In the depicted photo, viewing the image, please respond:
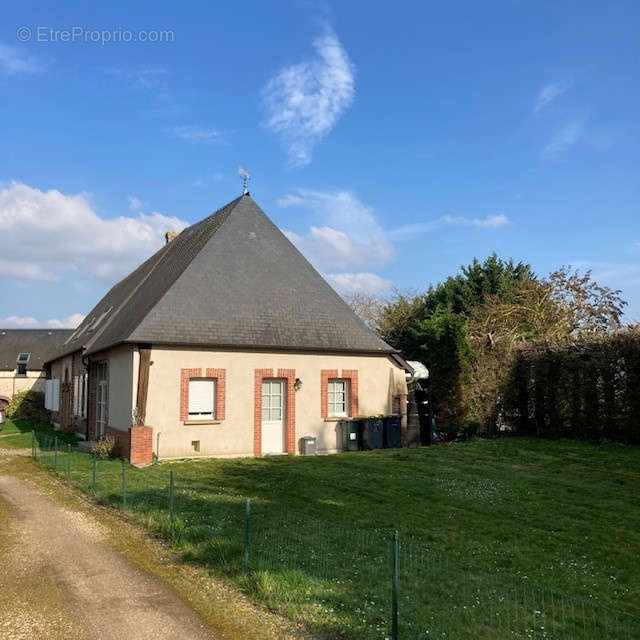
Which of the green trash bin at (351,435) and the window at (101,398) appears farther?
the window at (101,398)

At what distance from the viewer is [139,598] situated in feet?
21.2

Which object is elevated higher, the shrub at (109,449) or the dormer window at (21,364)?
the dormer window at (21,364)

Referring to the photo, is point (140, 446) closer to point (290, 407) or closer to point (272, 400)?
point (272, 400)

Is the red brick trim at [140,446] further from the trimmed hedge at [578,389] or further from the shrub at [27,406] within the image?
the shrub at [27,406]

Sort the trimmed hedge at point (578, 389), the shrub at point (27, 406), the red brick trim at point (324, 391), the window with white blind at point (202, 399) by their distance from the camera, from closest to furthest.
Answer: the window with white blind at point (202, 399)
the trimmed hedge at point (578, 389)
the red brick trim at point (324, 391)
the shrub at point (27, 406)

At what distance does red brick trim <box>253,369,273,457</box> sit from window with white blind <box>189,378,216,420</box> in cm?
124

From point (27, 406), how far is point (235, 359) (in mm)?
30502

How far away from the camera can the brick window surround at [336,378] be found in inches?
759

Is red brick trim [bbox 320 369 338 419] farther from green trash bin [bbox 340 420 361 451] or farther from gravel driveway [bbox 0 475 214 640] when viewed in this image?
gravel driveway [bbox 0 475 214 640]

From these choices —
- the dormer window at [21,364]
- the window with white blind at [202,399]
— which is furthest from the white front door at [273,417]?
the dormer window at [21,364]

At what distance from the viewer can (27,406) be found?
42.1m

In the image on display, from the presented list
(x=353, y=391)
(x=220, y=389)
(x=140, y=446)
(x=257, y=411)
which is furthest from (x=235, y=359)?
(x=353, y=391)

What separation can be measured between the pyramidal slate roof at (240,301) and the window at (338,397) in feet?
4.04

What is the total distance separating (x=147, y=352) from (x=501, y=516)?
34.5ft
